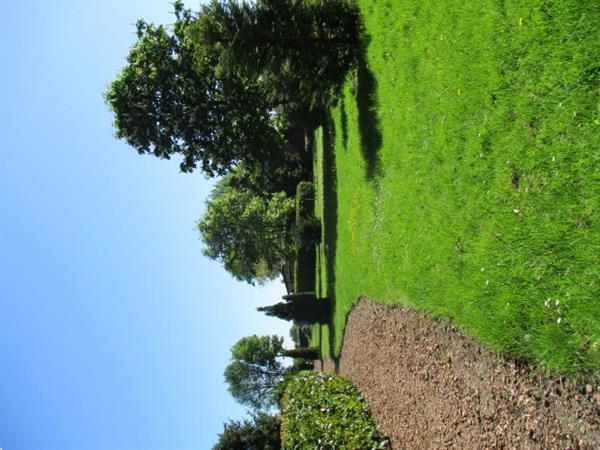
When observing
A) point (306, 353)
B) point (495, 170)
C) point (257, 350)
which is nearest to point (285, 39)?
point (495, 170)

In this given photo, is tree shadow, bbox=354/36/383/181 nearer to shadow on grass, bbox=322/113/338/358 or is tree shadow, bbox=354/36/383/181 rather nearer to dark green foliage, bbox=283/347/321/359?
shadow on grass, bbox=322/113/338/358

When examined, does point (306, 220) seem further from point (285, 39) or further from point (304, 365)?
point (285, 39)

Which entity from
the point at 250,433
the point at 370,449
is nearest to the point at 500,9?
the point at 370,449

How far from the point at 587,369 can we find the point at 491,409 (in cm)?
218

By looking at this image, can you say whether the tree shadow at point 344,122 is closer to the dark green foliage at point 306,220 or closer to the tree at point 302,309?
the dark green foliage at point 306,220

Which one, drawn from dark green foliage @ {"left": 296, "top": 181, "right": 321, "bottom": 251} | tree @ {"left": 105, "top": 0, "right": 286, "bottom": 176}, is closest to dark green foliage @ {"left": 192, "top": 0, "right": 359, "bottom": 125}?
tree @ {"left": 105, "top": 0, "right": 286, "bottom": 176}

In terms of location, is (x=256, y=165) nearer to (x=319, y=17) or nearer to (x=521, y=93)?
(x=319, y=17)

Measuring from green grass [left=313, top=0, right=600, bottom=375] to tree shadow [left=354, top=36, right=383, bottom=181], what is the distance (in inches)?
13.6

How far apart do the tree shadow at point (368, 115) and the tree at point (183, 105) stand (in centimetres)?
656

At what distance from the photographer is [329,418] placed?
13.9 m

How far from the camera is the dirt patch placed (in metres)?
5.70

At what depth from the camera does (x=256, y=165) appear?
2452cm

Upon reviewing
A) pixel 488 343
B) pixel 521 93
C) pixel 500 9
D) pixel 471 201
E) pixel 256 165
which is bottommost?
pixel 488 343

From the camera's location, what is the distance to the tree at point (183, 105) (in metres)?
21.4
